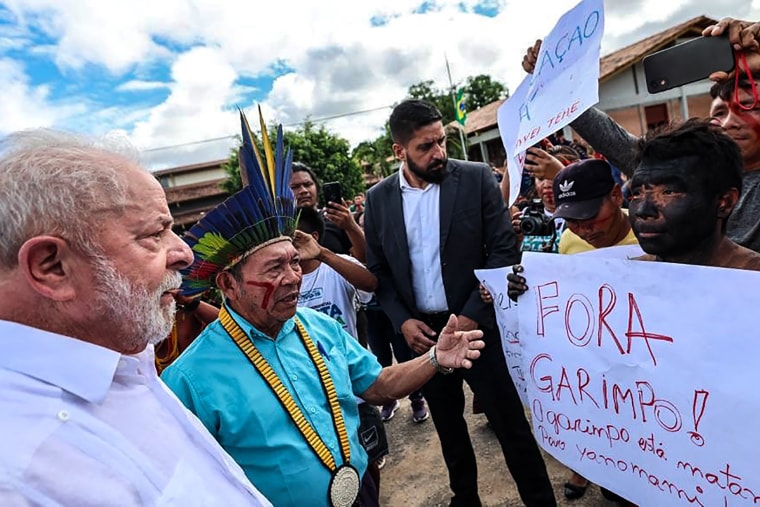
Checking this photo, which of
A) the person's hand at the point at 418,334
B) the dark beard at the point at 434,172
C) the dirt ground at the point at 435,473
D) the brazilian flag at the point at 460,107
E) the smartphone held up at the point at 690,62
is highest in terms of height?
the brazilian flag at the point at 460,107

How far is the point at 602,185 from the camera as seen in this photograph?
6.66 feet

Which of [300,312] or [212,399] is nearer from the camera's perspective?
[212,399]

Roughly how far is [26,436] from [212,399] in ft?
2.43

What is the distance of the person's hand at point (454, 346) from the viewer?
175 cm

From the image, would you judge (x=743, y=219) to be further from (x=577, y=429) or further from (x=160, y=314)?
(x=160, y=314)

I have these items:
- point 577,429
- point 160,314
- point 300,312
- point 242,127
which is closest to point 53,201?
point 160,314

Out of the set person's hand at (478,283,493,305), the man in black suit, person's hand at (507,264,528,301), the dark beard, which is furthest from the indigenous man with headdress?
the dark beard

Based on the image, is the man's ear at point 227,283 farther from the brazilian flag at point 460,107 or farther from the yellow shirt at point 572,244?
the brazilian flag at point 460,107

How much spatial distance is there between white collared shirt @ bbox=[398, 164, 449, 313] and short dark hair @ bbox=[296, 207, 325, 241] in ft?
2.32

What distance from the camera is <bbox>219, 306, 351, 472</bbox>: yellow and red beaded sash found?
5.01 ft

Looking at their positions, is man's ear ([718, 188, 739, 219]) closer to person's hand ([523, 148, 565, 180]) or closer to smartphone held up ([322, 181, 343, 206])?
person's hand ([523, 148, 565, 180])

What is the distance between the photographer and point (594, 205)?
2016 millimetres

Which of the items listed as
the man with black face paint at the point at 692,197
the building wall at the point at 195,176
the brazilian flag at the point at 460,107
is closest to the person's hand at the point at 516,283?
the man with black face paint at the point at 692,197

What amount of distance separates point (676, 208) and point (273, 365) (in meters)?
1.33
